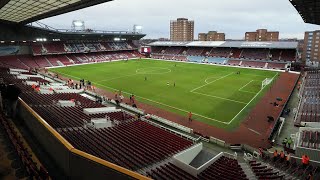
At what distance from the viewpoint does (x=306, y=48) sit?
388 ft

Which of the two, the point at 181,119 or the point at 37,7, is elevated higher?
the point at 37,7

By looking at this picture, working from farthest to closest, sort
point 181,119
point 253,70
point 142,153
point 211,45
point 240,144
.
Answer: point 211,45 → point 253,70 → point 181,119 → point 240,144 → point 142,153

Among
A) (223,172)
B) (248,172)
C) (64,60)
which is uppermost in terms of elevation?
(64,60)

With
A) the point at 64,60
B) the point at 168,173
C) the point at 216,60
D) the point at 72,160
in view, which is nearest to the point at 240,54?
the point at 216,60

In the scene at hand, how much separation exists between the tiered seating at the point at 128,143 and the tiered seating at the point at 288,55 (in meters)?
49.6

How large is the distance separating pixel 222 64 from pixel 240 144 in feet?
147

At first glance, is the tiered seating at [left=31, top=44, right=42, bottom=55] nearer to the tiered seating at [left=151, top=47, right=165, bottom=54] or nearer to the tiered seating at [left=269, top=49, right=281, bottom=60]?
the tiered seating at [left=151, top=47, right=165, bottom=54]

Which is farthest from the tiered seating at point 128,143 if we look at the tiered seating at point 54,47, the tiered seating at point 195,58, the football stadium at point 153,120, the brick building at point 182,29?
the brick building at point 182,29

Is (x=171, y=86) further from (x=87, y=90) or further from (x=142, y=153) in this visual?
(x=142, y=153)

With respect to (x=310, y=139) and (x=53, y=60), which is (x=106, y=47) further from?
(x=310, y=139)

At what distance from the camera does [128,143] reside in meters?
12.6

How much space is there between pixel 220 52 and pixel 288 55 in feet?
56.9

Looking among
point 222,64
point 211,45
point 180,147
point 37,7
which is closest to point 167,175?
point 180,147

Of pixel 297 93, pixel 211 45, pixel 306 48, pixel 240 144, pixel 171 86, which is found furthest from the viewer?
pixel 306 48
